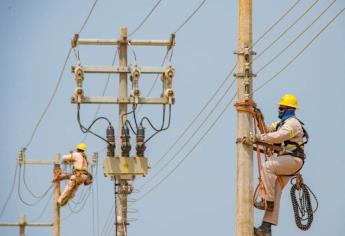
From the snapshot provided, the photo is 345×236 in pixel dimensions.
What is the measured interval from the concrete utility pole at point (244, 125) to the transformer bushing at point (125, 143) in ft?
28.8

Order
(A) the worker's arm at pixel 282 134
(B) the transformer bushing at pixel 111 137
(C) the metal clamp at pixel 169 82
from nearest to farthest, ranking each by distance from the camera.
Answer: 1. (A) the worker's arm at pixel 282 134
2. (B) the transformer bushing at pixel 111 137
3. (C) the metal clamp at pixel 169 82

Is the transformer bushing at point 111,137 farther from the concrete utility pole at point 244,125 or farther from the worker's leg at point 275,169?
the concrete utility pole at point 244,125

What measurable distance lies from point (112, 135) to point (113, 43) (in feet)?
10.1

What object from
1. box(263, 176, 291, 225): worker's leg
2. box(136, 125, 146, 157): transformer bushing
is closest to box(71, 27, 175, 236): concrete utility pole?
box(136, 125, 146, 157): transformer bushing

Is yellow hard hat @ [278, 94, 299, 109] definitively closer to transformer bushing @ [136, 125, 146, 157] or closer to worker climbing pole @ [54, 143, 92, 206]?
transformer bushing @ [136, 125, 146, 157]

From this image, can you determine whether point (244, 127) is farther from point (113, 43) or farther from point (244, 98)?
point (113, 43)

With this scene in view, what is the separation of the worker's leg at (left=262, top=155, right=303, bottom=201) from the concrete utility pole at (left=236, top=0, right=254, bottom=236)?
626mm

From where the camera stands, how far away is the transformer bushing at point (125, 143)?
28.4m

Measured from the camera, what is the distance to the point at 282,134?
Answer: 780 inches

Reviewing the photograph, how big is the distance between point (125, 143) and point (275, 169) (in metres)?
8.66

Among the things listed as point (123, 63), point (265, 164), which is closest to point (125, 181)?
point (123, 63)

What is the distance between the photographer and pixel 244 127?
774 inches

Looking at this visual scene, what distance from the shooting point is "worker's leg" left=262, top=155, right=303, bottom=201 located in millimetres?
20062

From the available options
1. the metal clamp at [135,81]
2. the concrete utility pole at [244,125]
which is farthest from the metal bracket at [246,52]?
the metal clamp at [135,81]
